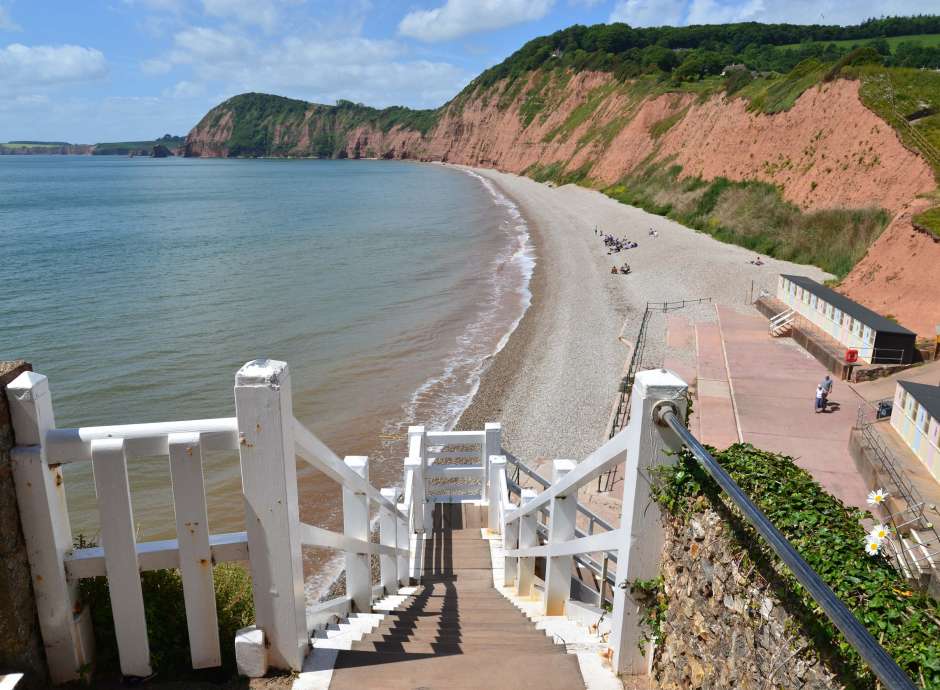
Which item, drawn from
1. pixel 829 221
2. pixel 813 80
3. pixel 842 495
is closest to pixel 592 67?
pixel 813 80

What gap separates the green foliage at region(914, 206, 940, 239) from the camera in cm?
2522

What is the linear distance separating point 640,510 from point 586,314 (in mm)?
27299

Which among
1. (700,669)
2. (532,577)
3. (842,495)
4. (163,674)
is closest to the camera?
(700,669)

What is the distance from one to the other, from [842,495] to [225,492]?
12.4 metres

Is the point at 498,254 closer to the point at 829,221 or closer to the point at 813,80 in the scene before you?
the point at 829,221

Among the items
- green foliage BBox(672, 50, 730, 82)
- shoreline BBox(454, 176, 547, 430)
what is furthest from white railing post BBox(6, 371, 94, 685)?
green foliage BBox(672, 50, 730, 82)

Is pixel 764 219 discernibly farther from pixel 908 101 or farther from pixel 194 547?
pixel 194 547

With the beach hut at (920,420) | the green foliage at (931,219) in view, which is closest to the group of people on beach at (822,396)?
the beach hut at (920,420)

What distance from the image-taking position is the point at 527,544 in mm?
5305

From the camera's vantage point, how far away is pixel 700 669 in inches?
95.7

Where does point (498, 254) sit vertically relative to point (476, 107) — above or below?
below

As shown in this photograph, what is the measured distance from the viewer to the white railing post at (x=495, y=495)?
283 inches

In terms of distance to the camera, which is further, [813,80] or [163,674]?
[813,80]

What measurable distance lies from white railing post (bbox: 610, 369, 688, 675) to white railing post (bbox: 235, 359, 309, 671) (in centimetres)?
142
